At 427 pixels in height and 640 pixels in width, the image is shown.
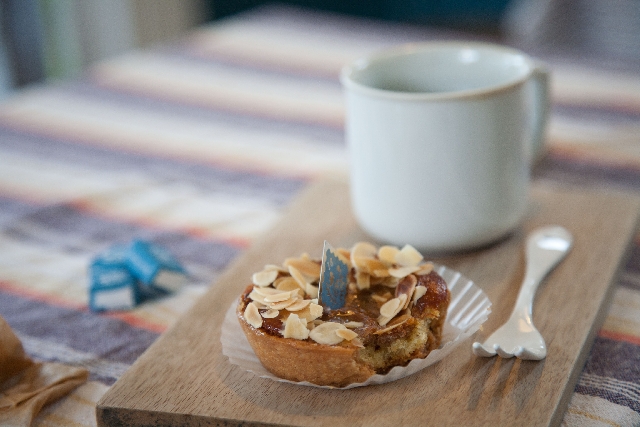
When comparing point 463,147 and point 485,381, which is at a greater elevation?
point 463,147

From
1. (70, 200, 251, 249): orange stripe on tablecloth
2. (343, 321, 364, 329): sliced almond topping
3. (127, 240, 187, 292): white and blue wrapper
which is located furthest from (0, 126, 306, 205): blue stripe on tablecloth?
(343, 321, 364, 329): sliced almond topping

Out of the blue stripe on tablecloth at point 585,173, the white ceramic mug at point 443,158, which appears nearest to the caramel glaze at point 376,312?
the white ceramic mug at point 443,158

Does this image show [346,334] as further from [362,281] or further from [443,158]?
[443,158]

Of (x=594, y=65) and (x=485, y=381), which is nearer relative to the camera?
(x=485, y=381)

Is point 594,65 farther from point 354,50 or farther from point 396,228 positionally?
point 396,228

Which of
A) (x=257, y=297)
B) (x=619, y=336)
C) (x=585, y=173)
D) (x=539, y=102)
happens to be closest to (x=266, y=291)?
→ (x=257, y=297)

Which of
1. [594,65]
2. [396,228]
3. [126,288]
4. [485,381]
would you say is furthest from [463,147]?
[594,65]
